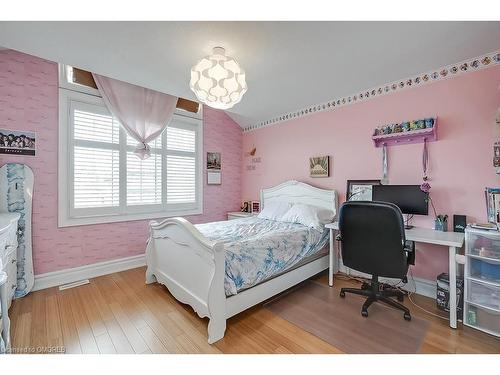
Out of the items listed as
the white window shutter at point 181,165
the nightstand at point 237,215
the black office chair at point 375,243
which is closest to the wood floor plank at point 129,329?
the white window shutter at point 181,165

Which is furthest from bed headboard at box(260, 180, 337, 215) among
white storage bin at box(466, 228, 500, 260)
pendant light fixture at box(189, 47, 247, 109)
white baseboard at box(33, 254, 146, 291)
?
white baseboard at box(33, 254, 146, 291)

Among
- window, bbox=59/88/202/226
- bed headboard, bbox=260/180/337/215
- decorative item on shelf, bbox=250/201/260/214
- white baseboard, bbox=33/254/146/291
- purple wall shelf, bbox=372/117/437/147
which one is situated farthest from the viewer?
decorative item on shelf, bbox=250/201/260/214

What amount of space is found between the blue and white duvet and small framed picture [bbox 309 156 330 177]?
89cm

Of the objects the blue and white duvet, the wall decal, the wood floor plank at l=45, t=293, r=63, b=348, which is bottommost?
the wood floor plank at l=45, t=293, r=63, b=348

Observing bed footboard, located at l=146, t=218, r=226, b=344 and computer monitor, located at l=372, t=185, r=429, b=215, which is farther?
computer monitor, located at l=372, t=185, r=429, b=215

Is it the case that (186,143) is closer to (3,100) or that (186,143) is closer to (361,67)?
(3,100)

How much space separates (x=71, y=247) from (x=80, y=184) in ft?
2.58

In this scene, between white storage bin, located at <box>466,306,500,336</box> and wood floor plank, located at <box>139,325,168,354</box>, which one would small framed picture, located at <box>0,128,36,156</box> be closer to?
wood floor plank, located at <box>139,325,168,354</box>

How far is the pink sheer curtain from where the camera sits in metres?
2.91

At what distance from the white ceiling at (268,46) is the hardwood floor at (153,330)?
2351 millimetres

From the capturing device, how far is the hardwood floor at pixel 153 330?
1592mm

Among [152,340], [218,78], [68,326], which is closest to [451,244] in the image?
[218,78]

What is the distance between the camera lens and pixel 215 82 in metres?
1.77
